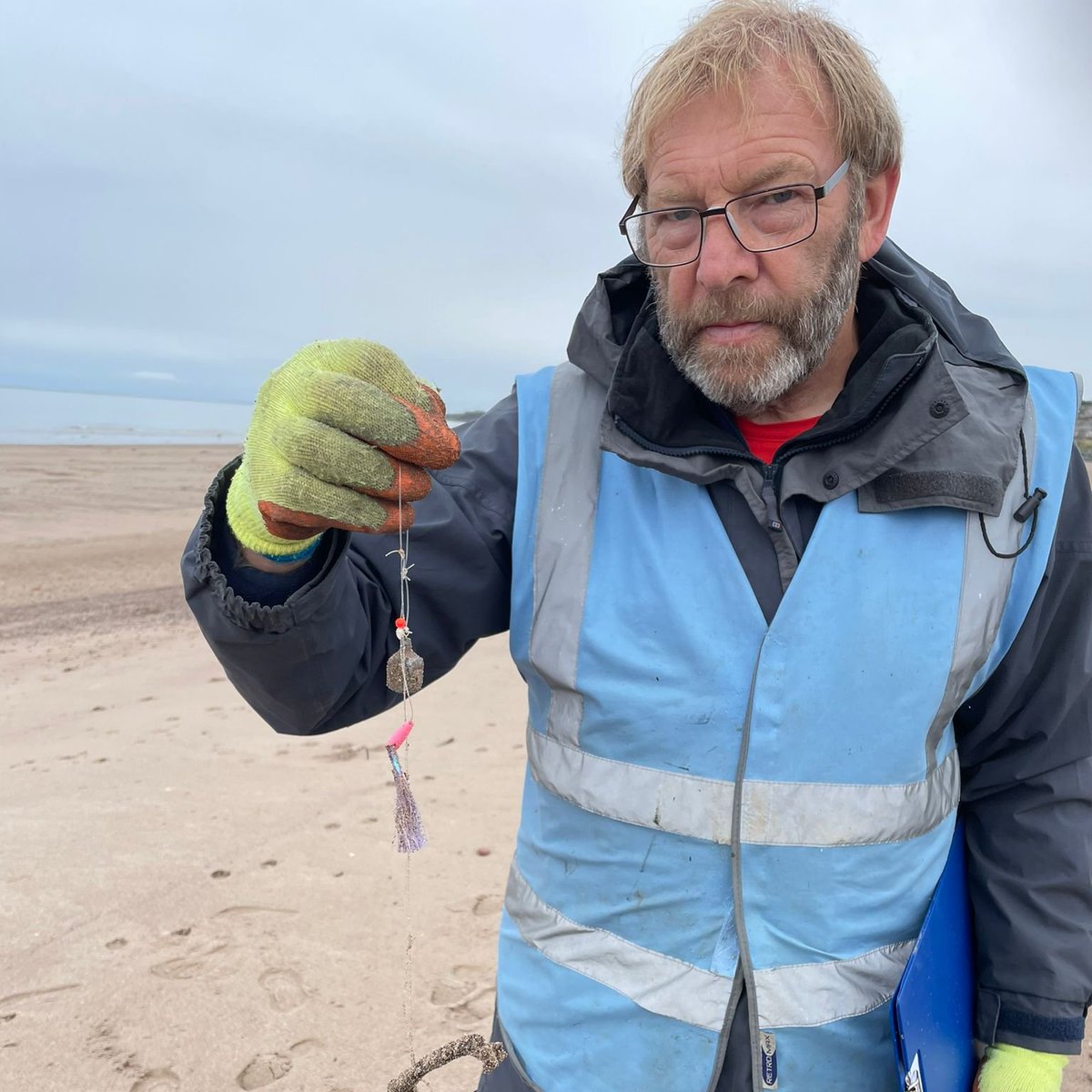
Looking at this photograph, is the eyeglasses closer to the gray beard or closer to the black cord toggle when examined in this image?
the gray beard

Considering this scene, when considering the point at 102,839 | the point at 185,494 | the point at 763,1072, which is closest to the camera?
the point at 763,1072

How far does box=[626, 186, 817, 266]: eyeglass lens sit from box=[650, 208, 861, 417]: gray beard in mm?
108

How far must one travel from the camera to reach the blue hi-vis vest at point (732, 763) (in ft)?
5.45

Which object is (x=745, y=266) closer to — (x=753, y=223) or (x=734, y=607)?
(x=753, y=223)

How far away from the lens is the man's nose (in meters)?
1.86

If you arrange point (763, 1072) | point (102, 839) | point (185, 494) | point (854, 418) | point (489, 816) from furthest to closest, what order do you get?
point (185, 494) < point (489, 816) < point (102, 839) < point (854, 418) < point (763, 1072)

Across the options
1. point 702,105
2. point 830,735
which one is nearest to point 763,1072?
point 830,735

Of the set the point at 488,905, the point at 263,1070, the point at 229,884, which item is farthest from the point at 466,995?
the point at 229,884

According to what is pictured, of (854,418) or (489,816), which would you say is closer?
(854,418)

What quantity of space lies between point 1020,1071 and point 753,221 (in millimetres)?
1807

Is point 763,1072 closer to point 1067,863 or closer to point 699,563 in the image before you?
point 1067,863

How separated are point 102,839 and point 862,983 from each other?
3617mm

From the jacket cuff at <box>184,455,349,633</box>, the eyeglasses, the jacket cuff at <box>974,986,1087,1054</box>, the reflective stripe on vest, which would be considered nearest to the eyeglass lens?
the eyeglasses

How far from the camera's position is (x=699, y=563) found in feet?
5.65
